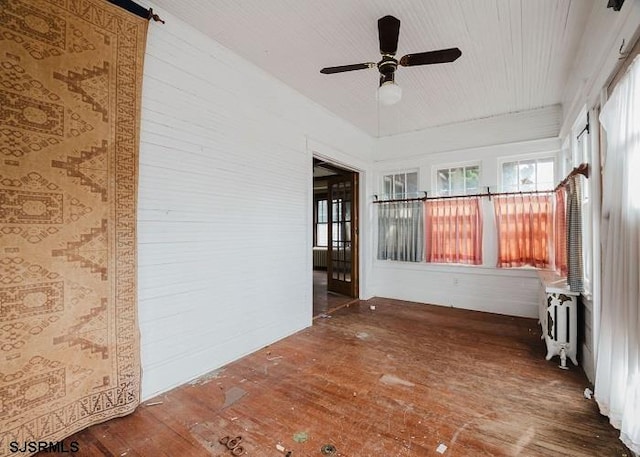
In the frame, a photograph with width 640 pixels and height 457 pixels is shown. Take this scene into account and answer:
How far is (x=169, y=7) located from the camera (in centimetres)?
228

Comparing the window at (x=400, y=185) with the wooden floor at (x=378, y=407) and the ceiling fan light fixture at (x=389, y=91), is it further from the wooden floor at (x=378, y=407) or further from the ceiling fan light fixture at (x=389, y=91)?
the ceiling fan light fixture at (x=389, y=91)

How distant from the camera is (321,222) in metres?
9.23

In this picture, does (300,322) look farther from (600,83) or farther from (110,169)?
(600,83)

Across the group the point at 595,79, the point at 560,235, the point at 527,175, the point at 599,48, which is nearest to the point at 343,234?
the point at 527,175

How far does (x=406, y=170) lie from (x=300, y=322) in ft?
10.9

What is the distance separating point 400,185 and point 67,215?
4.78 m

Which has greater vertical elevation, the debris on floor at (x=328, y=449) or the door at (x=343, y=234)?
the door at (x=343, y=234)

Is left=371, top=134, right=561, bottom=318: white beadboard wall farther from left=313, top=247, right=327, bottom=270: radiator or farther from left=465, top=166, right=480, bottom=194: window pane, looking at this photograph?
left=313, top=247, right=327, bottom=270: radiator

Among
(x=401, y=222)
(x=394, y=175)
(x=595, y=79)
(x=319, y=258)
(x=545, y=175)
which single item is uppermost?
A: (x=595, y=79)

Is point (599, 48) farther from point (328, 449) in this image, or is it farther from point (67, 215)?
point (67, 215)

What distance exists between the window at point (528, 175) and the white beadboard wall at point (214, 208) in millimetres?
3154

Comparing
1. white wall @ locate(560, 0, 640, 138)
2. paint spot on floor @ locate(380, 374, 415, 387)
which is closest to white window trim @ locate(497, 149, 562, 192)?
white wall @ locate(560, 0, 640, 138)

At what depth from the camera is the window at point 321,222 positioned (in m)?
9.22

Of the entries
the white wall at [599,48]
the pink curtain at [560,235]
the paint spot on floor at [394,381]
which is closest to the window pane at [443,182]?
the pink curtain at [560,235]
